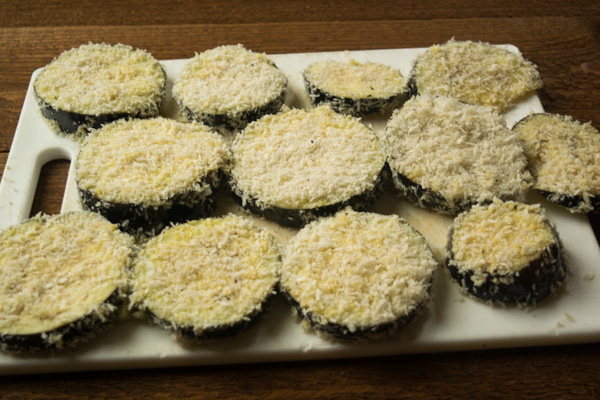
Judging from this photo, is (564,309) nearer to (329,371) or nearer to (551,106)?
(329,371)

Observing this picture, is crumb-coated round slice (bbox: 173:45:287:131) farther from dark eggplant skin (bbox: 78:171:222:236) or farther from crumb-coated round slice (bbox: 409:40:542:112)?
crumb-coated round slice (bbox: 409:40:542:112)

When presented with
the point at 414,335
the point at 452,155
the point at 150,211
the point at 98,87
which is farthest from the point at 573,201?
the point at 98,87

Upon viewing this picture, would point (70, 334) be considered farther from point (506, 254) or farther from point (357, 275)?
point (506, 254)

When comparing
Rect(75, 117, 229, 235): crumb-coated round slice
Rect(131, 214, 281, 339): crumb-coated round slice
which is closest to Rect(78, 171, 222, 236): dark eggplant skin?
Rect(75, 117, 229, 235): crumb-coated round slice

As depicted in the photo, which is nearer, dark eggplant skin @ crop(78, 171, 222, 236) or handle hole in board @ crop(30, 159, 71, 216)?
dark eggplant skin @ crop(78, 171, 222, 236)

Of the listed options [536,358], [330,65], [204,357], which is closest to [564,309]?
[536,358]

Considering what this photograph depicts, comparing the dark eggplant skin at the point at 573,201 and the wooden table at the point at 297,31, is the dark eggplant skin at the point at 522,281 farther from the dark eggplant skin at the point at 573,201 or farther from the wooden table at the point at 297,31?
the wooden table at the point at 297,31

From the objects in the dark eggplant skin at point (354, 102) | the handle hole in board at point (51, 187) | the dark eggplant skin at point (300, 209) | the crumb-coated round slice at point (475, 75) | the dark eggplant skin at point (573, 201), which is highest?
the crumb-coated round slice at point (475, 75)

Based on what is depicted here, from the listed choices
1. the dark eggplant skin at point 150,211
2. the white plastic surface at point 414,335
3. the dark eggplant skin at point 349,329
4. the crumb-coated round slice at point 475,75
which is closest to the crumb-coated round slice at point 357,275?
the dark eggplant skin at point 349,329
